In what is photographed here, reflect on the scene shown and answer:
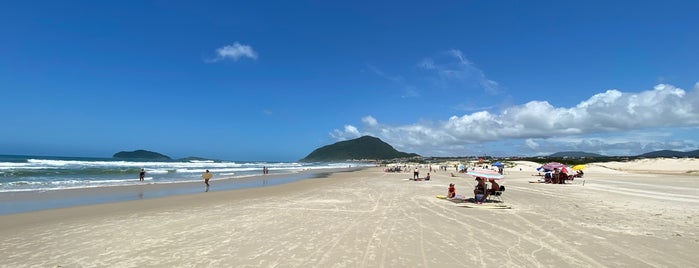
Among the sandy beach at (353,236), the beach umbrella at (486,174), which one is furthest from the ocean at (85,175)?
the beach umbrella at (486,174)


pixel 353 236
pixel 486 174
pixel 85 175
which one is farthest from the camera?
pixel 85 175

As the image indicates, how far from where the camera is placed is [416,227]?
32.1ft

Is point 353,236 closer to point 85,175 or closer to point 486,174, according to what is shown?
point 486,174

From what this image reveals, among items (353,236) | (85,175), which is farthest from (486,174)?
(85,175)

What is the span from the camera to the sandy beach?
6.71 m

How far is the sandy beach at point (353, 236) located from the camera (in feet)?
22.0

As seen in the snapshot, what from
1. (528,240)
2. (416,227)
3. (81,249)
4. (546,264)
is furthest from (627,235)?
(81,249)

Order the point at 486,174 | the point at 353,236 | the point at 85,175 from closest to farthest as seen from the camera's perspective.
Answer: the point at 353,236
the point at 486,174
the point at 85,175

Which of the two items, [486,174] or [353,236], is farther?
[486,174]

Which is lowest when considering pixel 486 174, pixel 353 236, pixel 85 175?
pixel 353 236

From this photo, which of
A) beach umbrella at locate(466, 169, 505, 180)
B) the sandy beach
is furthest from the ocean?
beach umbrella at locate(466, 169, 505, 180)

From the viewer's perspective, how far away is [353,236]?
28.4 ft

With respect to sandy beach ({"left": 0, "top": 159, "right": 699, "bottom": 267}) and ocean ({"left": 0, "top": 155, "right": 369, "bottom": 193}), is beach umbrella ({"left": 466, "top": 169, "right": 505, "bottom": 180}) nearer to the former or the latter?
sandy beach ({"left": 0, "top": 159, "right": 699, "bottom": 267})

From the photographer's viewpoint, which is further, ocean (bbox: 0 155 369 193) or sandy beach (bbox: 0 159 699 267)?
ocean (bbox: 0 155 369 193)
